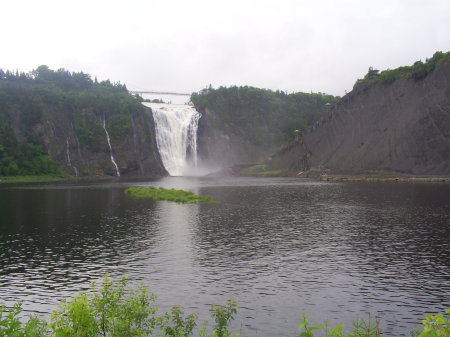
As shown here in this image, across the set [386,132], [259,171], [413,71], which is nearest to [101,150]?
[259,171]

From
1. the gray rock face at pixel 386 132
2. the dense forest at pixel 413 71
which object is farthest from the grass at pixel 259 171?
the dense forest at pixel 413 71

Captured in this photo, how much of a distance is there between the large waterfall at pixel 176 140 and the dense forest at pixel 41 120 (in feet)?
38.2

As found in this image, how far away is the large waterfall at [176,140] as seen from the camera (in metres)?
179

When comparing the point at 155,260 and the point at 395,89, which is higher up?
the point at 395,89

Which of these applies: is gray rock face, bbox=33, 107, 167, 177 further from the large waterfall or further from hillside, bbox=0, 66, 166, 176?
the large waterfall

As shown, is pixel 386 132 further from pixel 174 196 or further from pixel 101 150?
pixel 101 150

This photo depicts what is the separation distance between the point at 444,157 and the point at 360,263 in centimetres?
8497

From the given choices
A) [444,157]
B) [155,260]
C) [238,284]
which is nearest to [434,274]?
[238,284]

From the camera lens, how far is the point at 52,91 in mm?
186000

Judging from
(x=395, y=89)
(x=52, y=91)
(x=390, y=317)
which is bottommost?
(x=390, y=317)

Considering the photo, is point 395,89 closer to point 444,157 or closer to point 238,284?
point 444,157

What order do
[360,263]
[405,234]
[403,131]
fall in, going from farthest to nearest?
[403,131] < [405,234] < [360,263]

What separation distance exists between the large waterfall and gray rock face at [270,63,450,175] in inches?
1990

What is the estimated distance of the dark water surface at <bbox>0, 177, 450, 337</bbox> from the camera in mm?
18891
